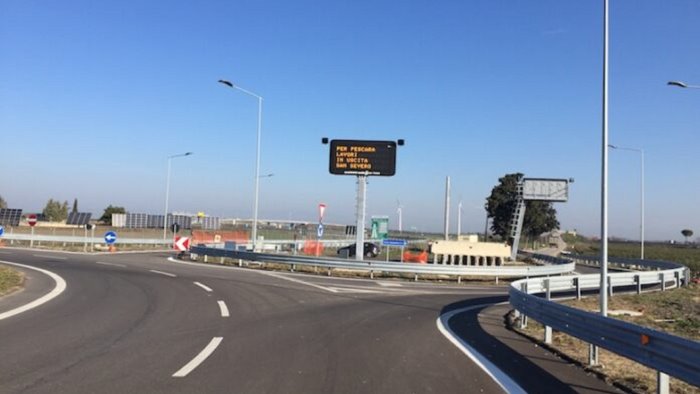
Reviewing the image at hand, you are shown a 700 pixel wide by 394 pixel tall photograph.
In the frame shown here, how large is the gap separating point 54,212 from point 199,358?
10781cm

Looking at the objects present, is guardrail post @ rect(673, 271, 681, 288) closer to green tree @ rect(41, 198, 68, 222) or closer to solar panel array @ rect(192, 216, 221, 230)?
solar panel array @ rect(192, 216, 221, 230)

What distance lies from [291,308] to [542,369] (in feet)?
24.5

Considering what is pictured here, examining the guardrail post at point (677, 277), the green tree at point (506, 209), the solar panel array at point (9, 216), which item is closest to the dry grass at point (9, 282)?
the guardrail post at point (677, 277)

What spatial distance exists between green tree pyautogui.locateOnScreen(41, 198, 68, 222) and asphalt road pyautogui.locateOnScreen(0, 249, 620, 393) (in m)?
94.3

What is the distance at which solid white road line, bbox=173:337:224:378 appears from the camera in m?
7.38

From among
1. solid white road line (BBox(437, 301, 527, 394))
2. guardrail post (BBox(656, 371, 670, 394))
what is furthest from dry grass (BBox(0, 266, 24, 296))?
guardrail post (BBox(656, 371, 670, 394))

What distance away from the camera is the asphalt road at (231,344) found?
7062mm

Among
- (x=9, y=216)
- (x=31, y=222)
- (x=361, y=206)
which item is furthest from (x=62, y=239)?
(x=9, y=216)

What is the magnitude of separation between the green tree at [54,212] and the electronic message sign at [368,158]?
8581 centimetres

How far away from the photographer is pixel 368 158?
3164cm

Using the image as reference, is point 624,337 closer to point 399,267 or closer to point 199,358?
point 199,358

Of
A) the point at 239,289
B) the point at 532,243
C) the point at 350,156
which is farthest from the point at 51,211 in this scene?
the point at 239,289

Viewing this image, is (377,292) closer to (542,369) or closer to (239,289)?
(239,289)

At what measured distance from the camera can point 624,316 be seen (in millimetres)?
16656
